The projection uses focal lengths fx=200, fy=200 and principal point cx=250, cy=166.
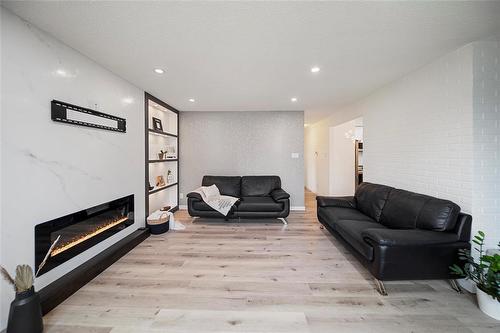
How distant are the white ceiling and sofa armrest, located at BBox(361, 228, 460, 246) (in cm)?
185

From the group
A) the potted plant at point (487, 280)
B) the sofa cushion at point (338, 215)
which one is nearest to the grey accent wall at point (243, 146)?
the sofa cushion at point (338, 215)

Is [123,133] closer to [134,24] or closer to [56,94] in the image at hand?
[56,94]

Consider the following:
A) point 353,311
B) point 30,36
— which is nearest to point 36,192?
point 30,36

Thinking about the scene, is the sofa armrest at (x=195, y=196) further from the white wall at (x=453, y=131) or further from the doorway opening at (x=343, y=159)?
the doorway opening at (x=343, y=159)

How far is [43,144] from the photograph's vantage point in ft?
5.79

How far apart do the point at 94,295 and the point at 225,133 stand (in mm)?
3743

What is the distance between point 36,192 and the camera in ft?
5.57

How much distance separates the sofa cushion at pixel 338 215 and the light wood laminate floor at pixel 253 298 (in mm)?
422

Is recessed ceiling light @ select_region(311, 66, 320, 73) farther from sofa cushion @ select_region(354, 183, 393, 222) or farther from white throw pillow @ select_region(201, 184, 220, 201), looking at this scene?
white throw pillow @ select_region(201, 184, 220, 201)

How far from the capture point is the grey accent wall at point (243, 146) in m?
4.88

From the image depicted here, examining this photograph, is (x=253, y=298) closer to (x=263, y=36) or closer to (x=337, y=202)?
(x=337, y=202)

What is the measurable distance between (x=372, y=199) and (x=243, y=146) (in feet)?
9.63

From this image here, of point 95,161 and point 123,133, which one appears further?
point 123,133

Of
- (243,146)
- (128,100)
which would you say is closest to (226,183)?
(243,146)
